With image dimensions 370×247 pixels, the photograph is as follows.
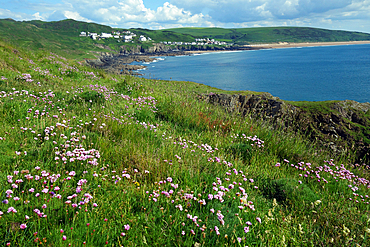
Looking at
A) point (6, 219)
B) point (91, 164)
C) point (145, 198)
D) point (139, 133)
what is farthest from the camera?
point (139, 133)

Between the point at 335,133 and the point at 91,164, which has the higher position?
the point at 91,164

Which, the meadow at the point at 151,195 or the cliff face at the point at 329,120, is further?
the cliff face at the point at 329,120

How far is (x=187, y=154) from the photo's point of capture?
15.6 ft

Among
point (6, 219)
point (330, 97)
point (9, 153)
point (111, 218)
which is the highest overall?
point (9, 153)

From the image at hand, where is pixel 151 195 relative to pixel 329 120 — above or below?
above

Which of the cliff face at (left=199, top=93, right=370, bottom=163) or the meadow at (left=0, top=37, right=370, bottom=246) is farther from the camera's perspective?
the cliff face at (left=199, top=93, right=370, bottom=163)

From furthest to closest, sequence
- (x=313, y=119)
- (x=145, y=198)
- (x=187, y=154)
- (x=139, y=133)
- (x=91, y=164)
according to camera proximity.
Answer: (x=313, y=119) → (x=139, y=133) → (x=187, y=154) → (x=91, y=164) → (x=145, y=198)

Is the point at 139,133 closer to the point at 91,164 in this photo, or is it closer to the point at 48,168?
the point at 91,164

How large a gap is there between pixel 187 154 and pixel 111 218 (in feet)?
7.39

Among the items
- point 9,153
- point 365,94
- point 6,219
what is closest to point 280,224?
point 6,219

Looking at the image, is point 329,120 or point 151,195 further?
point 329,120

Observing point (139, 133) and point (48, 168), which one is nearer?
point (48, 168)

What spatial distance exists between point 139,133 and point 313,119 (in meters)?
10.5

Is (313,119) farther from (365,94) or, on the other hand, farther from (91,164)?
(365,94)
